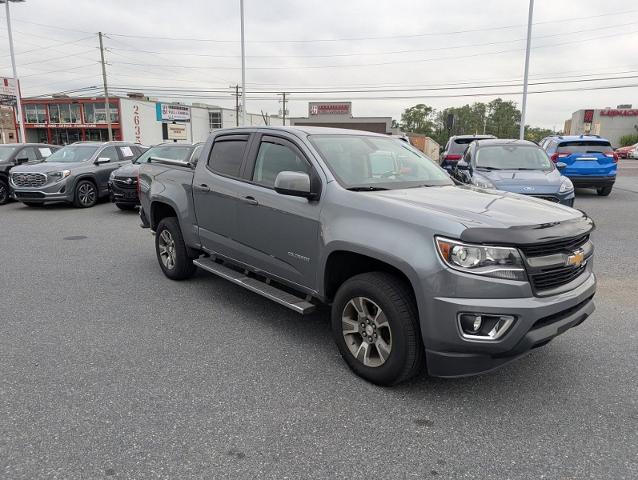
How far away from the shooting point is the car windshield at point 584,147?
1312cm

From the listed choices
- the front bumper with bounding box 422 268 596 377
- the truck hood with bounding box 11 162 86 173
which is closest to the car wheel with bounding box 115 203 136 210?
the truck hood with bounding box 11 162 86 173

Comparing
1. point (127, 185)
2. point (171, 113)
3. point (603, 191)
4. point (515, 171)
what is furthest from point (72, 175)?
point (171, 113)

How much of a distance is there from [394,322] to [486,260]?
27.9 inches

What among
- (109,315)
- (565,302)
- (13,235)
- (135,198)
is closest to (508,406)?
(565,302)

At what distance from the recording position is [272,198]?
415 centimetres

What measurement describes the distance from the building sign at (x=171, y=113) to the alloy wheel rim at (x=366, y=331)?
57986 mm

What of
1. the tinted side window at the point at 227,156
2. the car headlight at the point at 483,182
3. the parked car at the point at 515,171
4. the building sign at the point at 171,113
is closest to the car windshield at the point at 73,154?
the tinted side window at the point at 227,156

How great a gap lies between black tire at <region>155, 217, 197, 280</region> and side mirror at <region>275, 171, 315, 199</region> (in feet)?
7.99

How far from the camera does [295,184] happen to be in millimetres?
3607

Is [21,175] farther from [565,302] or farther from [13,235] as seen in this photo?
[565,302]

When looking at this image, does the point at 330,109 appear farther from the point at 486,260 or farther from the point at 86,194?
the point at 486,260

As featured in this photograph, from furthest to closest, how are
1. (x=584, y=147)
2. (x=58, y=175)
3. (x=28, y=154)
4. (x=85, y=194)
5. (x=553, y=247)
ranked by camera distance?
(x=28, y=154) < (x=584, y=147) < (x=85, y=194) < (x=58, y=175) < (x=553, y=247)

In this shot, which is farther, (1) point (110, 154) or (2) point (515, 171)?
(1) point (110, 154)

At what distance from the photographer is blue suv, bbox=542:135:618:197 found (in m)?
13.0
